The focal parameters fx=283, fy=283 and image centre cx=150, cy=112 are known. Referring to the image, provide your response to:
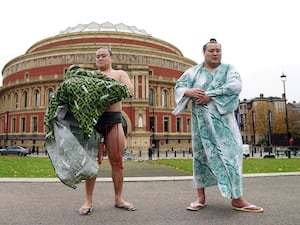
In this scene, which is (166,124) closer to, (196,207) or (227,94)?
(227,94)

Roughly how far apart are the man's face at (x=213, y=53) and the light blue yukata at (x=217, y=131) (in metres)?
0.10

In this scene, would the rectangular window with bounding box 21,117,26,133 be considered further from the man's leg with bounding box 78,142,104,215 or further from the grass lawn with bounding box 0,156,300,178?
the man's leg with bounding box 78,142,104,215

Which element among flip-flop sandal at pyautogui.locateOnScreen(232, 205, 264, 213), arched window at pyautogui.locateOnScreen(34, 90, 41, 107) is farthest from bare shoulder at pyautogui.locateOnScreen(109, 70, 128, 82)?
arched window at pyautogui.locateOnScreen(34, 90, 41, 107)

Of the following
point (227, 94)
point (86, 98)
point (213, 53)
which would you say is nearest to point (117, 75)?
point (86, 98)

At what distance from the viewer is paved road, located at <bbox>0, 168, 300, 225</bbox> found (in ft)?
10.8

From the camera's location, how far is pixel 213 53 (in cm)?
415

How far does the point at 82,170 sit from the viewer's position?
3.46 m

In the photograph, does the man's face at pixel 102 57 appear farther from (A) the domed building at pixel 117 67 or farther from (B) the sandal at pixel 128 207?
(A) the domed building at pixel 117 67

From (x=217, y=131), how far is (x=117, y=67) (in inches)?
1412

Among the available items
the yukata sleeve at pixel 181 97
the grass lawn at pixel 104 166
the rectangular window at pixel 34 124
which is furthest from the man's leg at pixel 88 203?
the rectangular window at pixel 34 124

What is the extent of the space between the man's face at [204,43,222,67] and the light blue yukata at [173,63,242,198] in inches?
4.1

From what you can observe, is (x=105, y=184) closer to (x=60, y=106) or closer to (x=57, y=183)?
(x=57, y=183)

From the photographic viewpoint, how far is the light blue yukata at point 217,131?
375 cm

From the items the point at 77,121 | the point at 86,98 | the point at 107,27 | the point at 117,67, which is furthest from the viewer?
the point at 107,27
